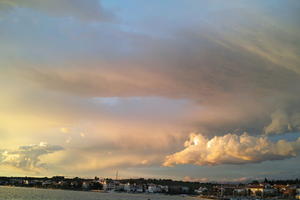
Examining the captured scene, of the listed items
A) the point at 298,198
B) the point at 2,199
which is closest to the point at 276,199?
the point at 298,198

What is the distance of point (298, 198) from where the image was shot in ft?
597

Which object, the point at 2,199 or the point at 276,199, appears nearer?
the point at 2,199

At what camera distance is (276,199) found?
19288 cm

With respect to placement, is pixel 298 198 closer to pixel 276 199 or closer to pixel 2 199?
pixel 276 199

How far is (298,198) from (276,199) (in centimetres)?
1349

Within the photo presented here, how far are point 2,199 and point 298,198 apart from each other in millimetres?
137251

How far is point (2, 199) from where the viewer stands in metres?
132

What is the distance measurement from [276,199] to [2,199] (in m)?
136

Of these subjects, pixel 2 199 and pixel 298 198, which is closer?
pixel 2 199
